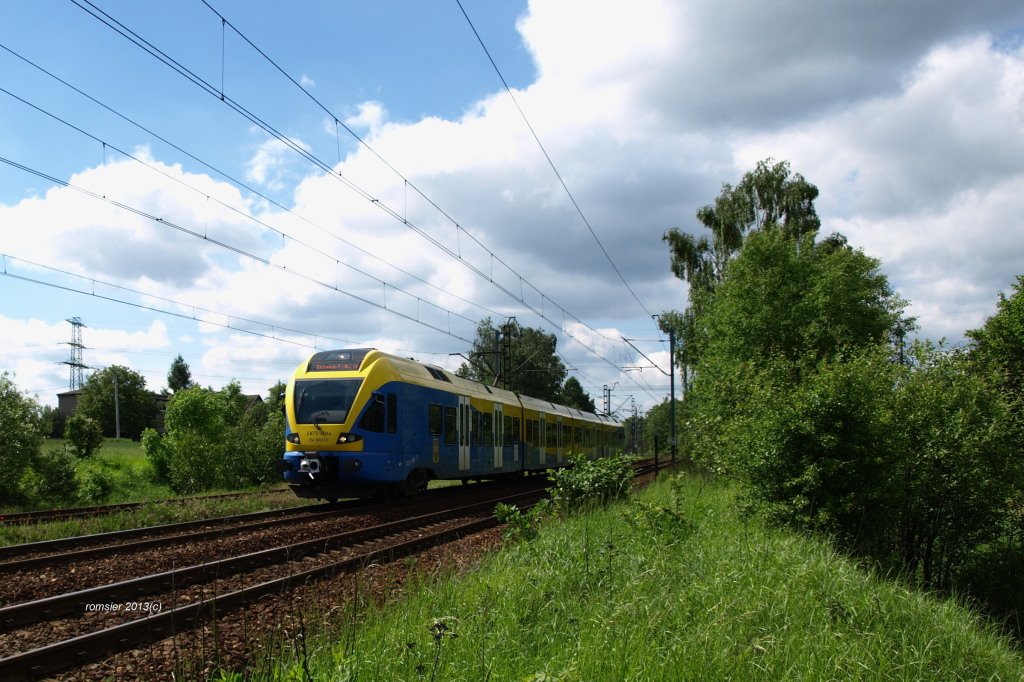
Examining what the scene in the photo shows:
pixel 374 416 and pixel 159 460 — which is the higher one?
pixel 374 416

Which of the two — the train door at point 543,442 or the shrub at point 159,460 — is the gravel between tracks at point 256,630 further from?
the shrub at point 159,460

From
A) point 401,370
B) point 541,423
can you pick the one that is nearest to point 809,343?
point 541,423

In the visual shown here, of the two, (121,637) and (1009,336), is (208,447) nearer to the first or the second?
(121,637)

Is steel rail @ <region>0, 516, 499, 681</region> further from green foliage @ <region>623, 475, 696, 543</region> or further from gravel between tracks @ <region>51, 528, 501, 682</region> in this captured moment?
green foliage @ <region>623, 475, 696, 543</region>

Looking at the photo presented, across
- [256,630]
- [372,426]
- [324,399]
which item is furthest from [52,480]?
[256,630]

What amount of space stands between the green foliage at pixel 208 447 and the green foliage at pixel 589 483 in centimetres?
1928

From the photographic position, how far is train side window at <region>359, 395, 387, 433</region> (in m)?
16.1

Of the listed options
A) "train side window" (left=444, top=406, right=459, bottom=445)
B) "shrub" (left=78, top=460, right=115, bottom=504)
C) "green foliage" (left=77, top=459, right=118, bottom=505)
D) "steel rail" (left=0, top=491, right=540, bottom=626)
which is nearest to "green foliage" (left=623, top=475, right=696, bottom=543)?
"steel rail" (left=0, top=491, right=540, bottom=626)

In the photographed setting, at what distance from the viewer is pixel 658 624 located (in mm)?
5742

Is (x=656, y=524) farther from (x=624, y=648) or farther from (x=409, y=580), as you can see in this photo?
(x=624, y=648)

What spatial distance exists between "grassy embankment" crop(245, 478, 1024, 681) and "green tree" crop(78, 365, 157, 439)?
101307 mm

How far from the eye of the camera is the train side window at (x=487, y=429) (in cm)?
2252

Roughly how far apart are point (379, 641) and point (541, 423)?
23.9 metres

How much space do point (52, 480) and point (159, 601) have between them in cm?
1810
